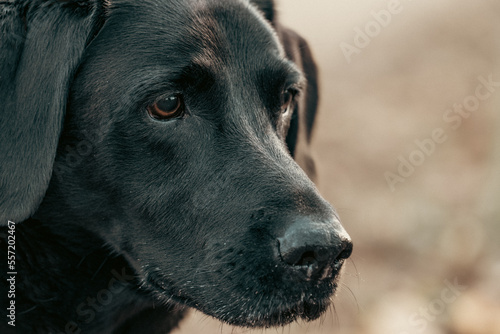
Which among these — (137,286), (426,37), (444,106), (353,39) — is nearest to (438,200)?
(444,106)

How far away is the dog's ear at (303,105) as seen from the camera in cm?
297

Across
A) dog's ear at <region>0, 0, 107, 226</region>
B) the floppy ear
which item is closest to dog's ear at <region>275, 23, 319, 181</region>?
the floppy ear

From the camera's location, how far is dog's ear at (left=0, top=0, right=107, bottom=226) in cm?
210

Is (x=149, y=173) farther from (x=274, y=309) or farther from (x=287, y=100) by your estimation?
(x=287, y=100)

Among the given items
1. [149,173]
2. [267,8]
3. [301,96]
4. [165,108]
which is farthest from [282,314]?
[267,8]

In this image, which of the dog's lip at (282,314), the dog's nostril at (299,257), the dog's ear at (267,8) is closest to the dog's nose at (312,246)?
the dog's nostril at (299,257)

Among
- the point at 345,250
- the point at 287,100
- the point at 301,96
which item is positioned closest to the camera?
the point at 345,250

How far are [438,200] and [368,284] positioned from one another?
128cm

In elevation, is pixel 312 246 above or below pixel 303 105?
above

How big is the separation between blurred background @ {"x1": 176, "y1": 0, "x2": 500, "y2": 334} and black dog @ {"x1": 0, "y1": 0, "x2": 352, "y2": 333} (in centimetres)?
195

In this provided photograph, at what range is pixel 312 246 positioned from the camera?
6.07ft

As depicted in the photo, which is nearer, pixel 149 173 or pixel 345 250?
pixel 345 250

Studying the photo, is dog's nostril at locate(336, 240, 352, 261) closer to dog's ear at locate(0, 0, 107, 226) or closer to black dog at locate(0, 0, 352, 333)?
black dog at locate(0, 0, 352, 333)

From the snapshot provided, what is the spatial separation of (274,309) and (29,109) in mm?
1100
